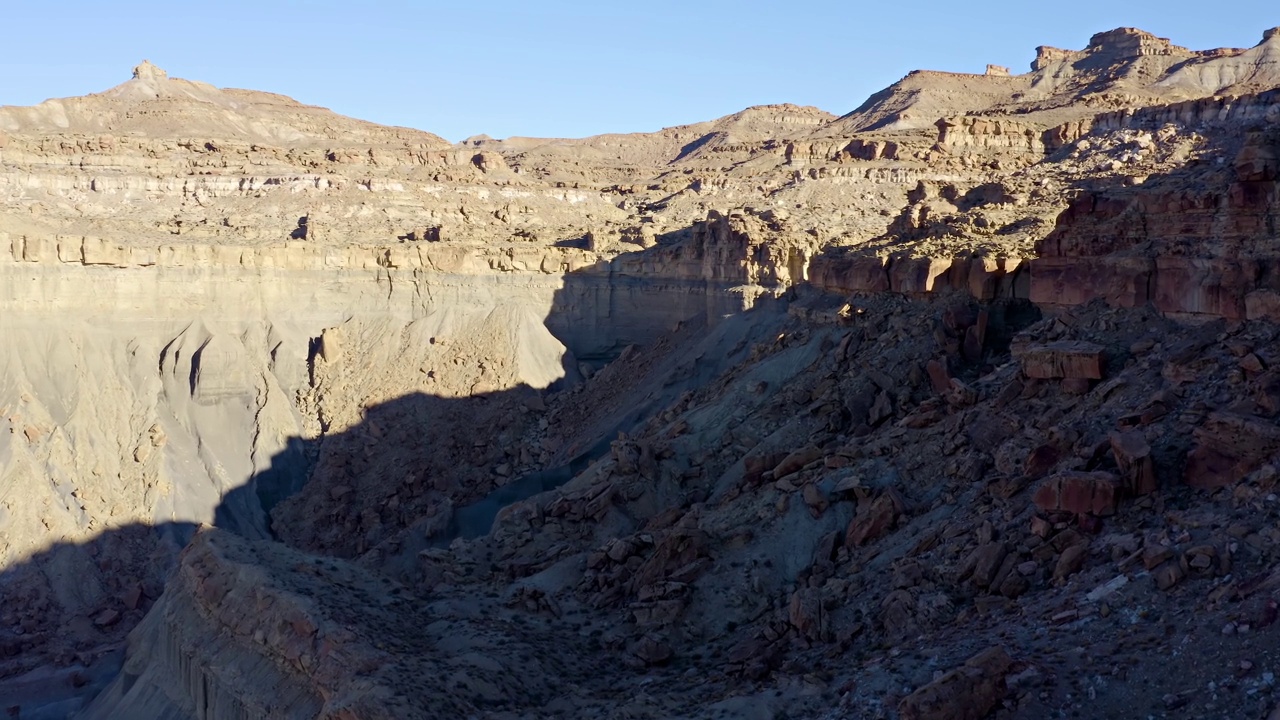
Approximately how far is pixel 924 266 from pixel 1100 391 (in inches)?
364

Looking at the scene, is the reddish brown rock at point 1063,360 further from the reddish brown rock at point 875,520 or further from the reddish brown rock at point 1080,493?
the reddish brown rock at point 1080,493

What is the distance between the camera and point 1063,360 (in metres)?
20.2

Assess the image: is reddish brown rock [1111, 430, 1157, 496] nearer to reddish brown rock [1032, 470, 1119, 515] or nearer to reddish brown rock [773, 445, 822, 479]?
reddish brown rock [1032, 470, 1119, 515]

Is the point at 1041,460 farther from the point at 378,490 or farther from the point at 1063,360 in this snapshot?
the point at 378,490

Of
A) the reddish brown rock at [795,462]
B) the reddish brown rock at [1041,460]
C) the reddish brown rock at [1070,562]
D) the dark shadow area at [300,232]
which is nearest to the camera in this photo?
the reddish brown rock at [1070,562]

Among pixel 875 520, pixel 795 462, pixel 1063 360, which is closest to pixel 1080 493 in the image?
pixel 875 520

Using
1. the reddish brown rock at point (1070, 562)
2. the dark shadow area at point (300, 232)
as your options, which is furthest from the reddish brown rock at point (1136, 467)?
the dark shadow area at point (300, 232)

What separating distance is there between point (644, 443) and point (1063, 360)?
1027 centimetres

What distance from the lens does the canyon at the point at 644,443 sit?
15.6 metres

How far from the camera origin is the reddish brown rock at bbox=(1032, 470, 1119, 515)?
629 inches

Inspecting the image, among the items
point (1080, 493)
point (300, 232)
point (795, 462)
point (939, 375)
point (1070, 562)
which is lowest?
point (795, 462)

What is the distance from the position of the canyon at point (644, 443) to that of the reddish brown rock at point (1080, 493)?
0.04 m

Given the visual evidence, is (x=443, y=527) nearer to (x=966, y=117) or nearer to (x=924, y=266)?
(x=924, y=266)

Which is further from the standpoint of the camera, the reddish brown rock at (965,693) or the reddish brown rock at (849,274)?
the reddish brown rock at (849,274)
